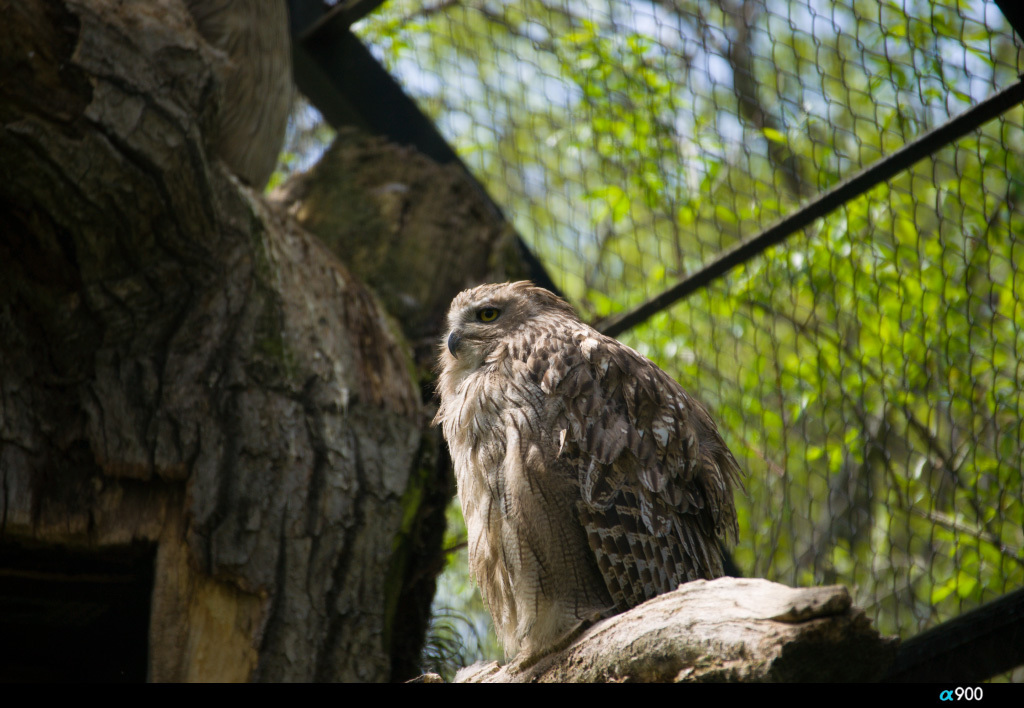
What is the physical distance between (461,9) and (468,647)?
3.87 meters

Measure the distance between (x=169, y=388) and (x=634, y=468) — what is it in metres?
1.86

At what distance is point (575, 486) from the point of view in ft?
8.34

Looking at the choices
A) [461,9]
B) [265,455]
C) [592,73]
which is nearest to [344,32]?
[461,9]

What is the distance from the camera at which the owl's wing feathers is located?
2.49m

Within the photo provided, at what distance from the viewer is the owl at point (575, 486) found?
2.51m

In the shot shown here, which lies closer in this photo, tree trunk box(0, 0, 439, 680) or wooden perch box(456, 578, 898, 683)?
wooden perch box(456, 578, 898, 683)

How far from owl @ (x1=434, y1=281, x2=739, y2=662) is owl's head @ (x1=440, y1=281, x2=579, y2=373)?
20cm

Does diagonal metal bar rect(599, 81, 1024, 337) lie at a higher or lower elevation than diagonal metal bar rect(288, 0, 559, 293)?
lower

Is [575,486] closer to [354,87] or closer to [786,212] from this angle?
[786,212]

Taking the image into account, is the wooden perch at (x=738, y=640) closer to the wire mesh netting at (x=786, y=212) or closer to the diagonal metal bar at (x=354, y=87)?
the wire mesh netting at (x=786, y=212)

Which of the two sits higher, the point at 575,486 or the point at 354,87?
the point at 354,87

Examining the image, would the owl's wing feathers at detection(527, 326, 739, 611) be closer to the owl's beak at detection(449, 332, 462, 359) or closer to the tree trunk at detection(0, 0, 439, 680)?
the owl's beak at detection(449, 332, 462, 359)

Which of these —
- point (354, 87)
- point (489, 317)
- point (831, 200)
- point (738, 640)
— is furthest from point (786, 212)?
point (738, 640)

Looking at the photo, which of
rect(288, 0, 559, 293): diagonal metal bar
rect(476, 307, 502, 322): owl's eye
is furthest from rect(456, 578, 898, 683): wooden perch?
rect(288, 0, 559, 293): diagonal metal bar
